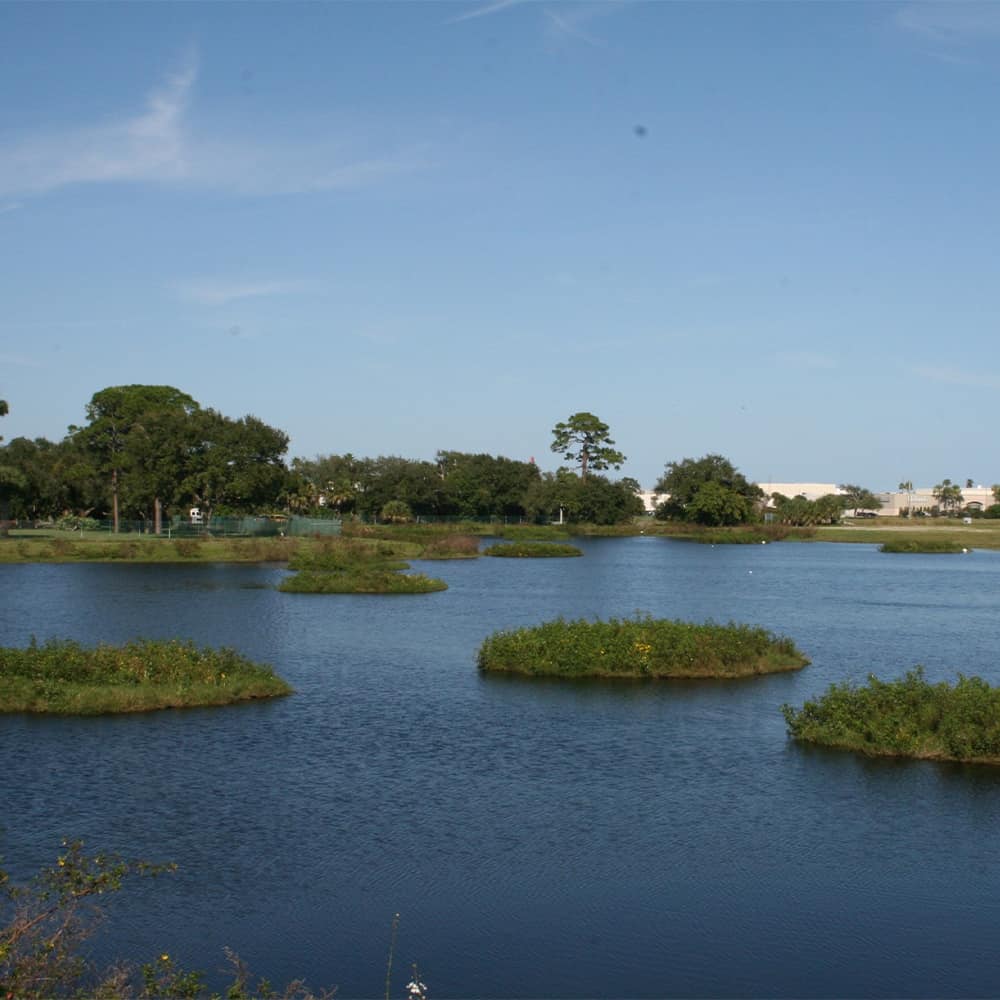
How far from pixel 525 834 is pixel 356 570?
166 ft

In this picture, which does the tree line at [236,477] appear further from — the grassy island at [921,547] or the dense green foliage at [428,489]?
the grassy island at [921,547]

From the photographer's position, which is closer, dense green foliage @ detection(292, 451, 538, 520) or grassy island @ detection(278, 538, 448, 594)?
grassy island @ detection(278, 538, 448, 594)

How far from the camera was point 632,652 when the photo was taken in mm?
36625

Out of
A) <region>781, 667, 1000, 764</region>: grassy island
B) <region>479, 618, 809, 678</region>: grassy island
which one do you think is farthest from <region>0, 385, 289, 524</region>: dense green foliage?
<region>781, 667, 1000, 764</region>: grassy island

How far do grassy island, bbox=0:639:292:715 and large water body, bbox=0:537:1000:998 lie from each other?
73 centimetres

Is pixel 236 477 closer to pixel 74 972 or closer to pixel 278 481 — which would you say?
pixel 278 481

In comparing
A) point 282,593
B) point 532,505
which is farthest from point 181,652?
point 532,505

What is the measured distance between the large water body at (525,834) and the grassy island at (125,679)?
28.8 inches

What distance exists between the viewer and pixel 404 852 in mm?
19703

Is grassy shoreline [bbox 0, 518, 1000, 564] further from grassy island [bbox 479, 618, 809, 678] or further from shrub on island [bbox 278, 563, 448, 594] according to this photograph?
grassy island [bbox 479, 618, 809, 678]

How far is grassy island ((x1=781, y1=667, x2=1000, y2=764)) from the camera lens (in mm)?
25469

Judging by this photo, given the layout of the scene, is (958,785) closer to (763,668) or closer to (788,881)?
(788,881)

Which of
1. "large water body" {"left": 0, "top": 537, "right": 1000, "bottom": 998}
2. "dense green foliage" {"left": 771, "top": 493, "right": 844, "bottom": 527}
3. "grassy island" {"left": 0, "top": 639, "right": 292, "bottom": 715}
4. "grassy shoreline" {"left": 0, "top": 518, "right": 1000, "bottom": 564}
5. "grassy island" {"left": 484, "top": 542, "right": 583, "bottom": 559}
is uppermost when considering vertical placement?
"dense green foliage" {"left": 771, "top": 493, "right": 844, "bottom": 527}

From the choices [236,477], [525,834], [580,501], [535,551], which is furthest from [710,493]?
[525,834]
